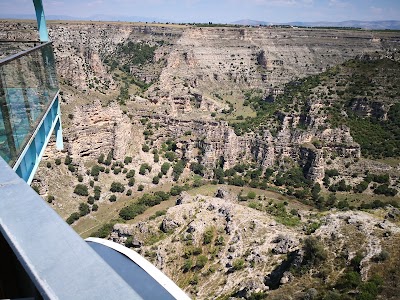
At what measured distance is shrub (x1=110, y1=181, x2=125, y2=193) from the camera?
1391 inches

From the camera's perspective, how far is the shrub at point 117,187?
35.3m

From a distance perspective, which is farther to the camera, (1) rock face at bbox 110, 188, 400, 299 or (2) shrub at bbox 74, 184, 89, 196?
(2) shrub at bbox 74, 184, 89, 196

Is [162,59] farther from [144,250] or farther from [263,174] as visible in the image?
[144,250]

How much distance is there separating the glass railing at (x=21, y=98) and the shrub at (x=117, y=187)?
29.0 m

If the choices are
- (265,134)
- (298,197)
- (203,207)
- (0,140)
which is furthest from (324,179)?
(0,140)

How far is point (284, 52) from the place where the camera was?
3265 inches

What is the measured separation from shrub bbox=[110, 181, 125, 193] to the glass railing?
28954mm

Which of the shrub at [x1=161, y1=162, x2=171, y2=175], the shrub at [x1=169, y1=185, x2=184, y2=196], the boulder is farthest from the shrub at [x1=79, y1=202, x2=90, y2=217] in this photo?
the boulder

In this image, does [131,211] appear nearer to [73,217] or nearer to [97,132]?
[73,217]

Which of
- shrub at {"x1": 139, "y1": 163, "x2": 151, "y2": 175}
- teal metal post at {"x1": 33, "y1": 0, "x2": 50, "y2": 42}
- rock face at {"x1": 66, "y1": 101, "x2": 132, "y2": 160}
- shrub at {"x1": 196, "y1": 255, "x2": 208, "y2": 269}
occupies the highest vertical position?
teal metal post at {"x1": 33, "y1": 0, "x2": 50, "y2": 42}

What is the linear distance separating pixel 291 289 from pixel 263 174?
27.4 metres

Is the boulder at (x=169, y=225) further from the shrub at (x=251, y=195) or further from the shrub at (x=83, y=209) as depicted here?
the shrub at (x=251, y=195)

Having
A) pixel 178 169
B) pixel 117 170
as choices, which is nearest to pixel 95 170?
pixel 117 170

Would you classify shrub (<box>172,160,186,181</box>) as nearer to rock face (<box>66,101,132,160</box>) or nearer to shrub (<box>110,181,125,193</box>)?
rock face (<box>66,101,132,160</box>)
